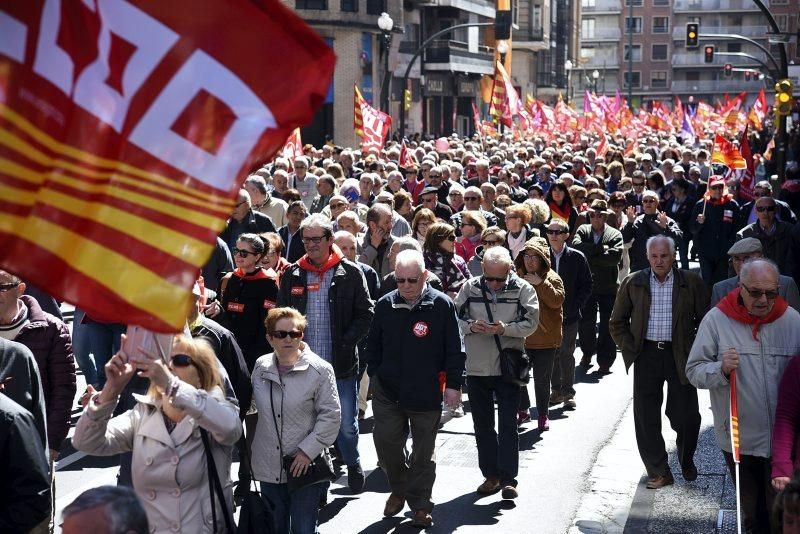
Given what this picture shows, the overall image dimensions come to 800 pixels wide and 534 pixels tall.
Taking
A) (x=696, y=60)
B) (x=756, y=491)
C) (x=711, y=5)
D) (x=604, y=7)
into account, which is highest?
(x=604, y=7)

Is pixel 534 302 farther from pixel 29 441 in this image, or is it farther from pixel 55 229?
pixel 55 229

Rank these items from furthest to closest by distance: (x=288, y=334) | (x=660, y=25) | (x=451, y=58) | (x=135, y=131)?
(x=660, y=25), (x=451, y=58), (x=288, y=334), (x=135, y=131)

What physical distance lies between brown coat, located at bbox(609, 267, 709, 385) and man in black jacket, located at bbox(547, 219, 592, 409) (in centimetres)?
246

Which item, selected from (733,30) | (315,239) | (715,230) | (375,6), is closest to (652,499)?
(315,239)

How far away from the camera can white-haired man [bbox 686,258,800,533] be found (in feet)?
23.3

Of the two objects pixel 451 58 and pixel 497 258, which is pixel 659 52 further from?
pixel 497 258

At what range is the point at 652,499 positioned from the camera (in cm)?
888

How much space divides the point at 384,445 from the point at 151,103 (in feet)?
16.9

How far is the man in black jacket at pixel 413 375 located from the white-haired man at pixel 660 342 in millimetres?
1508

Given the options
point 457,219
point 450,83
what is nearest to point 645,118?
point 450,83

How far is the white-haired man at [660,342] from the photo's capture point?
9031mm

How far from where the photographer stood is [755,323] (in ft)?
23.6

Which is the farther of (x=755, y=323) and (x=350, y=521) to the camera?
(x=350, y=521)

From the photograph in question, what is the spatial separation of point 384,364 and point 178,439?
2915 millimetres
